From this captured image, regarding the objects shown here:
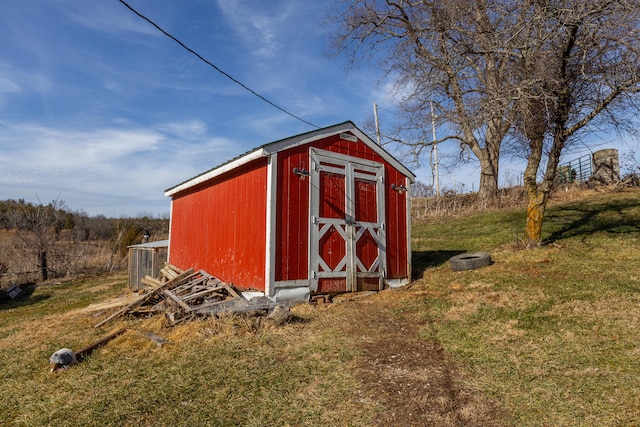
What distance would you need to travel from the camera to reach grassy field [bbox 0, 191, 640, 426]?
3.71 meters

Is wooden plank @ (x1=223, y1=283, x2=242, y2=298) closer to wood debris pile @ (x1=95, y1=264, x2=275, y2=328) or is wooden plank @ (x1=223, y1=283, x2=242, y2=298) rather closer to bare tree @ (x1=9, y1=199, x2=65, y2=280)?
wood debris pile @ (x1=95, y1=264, x2=275, y2=328)

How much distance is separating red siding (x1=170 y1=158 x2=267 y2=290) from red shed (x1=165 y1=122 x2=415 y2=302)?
0.9 inches

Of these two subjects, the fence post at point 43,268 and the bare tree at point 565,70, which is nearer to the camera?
the bare tree at point 565,70

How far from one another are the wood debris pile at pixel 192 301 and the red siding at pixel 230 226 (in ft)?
1.26

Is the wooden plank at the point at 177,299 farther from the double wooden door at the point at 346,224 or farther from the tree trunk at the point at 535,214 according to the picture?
the tree trunk at the point at 535,214

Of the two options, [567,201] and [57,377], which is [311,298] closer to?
[57,377]

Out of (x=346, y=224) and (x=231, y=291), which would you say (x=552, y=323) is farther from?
(x=231, y=291)

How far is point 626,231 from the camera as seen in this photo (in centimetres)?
1151

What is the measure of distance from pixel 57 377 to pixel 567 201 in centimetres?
2074

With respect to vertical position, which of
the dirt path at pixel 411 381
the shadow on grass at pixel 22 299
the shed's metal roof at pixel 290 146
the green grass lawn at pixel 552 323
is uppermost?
the shed's metal roof at pixel 290 146

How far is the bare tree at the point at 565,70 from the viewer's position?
840 cm

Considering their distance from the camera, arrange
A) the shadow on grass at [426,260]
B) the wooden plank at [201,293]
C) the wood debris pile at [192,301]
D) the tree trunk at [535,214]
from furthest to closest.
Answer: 1. the shadow on grass at [426,260]
2. the tree trunk at [535,214]
3. the wooden plank at [201,293]
4. the wood debris pile at [192,301]

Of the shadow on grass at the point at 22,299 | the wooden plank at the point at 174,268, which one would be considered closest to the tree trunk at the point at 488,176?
the wooden plank at the point at 174,268

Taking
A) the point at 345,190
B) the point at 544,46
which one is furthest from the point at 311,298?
the point at 544,46
